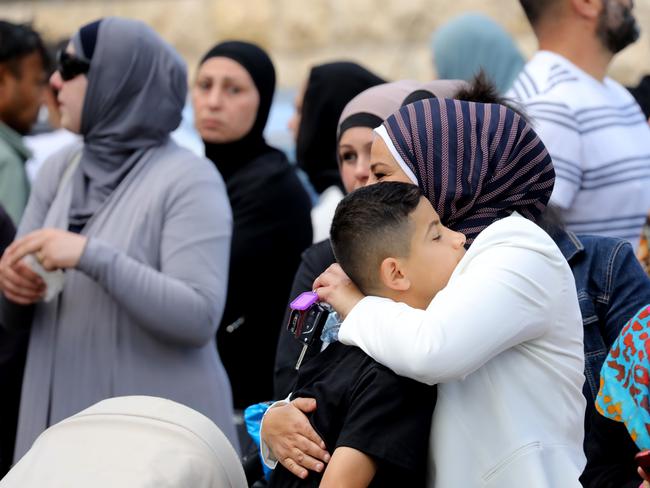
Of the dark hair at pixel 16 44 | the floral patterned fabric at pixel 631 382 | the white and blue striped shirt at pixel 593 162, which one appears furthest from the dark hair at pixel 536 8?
the dark hair at pixel 16 44

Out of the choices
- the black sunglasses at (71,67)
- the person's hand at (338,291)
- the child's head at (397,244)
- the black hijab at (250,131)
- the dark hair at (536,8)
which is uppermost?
the dark hair at (536,8)

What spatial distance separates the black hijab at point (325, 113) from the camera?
4516 millimetres

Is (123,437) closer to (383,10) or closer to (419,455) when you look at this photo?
(419,455)

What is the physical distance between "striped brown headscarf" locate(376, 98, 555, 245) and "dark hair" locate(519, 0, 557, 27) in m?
1.40

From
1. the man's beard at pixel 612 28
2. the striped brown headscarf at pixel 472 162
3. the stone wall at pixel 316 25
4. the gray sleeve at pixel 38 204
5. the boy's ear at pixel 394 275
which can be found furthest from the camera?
the stone wall at pixel 316 25

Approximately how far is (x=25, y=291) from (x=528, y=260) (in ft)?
5.37

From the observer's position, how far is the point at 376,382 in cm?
208

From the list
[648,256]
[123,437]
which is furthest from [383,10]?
[123,437]

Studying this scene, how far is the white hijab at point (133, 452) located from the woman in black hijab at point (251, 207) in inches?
74.1

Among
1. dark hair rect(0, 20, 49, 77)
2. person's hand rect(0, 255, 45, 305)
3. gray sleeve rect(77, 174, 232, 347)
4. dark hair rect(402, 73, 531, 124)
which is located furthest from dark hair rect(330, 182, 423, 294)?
dark hair rect(0, 20, 49, 77)

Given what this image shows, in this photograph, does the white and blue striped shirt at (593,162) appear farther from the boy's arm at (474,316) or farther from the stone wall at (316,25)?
the stone wall at (316,25)

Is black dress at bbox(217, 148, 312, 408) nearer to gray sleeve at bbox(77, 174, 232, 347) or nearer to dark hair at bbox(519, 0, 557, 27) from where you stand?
gray sleeve at bbox(77, 174, 232, 347)

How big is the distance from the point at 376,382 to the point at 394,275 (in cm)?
19

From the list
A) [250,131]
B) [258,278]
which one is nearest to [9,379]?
[258,278]
